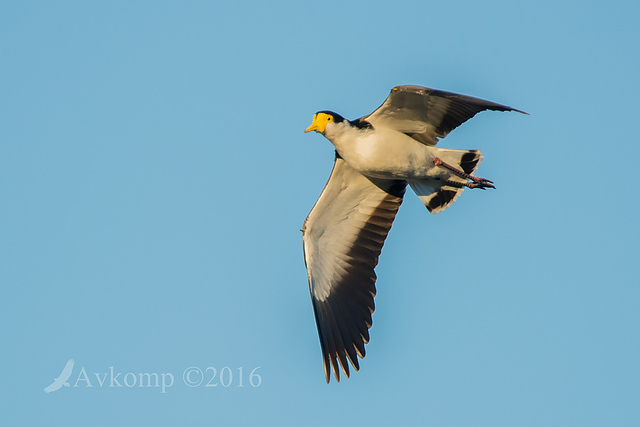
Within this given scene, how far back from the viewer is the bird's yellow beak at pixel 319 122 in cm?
1123

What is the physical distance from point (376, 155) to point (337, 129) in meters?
0.65

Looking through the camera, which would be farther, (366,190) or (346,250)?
(346,250)

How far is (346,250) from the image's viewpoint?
1268 centimetres

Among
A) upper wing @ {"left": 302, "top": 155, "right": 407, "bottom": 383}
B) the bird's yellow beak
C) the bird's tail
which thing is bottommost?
→ upper wing @ {"left": 302, "top": 155, "right": 407, "bottom": 383}

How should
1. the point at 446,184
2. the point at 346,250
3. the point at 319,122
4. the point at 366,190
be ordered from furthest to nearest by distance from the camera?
the point at 346,250 < the point at 366,190 < the point at 446,184 < the point at 319,122

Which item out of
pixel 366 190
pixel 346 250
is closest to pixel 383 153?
pixel 366 190

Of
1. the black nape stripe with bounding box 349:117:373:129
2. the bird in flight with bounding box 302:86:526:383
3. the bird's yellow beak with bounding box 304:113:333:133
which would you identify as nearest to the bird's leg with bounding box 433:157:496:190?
the bird in flight with bounding box 302:86:526:383

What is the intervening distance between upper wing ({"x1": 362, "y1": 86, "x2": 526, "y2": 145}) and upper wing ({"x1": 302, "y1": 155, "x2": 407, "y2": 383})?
1.04 meters

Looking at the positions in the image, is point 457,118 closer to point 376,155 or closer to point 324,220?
point 376,155

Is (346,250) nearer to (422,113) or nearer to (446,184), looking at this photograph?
(446,184)

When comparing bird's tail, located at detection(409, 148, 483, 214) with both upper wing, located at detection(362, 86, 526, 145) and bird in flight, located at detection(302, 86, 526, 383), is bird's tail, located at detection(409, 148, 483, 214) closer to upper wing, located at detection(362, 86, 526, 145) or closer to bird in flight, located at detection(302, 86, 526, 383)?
bird in flight, located at detection(302, 86, 526, 383)

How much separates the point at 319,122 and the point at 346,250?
2.33 meters

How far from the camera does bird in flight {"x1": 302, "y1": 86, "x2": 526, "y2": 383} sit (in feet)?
37.2

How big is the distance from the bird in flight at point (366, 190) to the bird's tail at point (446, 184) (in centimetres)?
1
